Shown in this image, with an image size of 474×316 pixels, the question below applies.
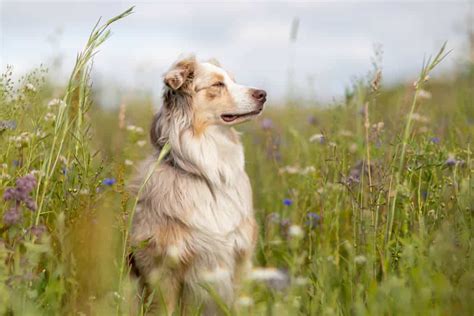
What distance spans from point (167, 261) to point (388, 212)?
48.9 inches

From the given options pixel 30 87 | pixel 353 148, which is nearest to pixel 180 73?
pixel 30 87

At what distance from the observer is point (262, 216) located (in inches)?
214

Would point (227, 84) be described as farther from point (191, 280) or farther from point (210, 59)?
point (191, 280)

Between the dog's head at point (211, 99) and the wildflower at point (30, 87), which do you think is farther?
the dog's head at point (211, 99)

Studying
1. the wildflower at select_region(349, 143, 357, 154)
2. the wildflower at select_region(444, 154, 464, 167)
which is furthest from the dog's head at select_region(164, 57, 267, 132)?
the wildflower at select_region(349, 143, 357, 154)

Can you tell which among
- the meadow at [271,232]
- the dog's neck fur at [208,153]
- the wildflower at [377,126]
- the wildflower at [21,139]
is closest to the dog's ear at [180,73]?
the dog's neck fur at [208,153]

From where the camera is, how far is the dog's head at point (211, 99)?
4355mm

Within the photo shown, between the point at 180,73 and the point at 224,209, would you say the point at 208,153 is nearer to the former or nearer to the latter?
the point at 224,209

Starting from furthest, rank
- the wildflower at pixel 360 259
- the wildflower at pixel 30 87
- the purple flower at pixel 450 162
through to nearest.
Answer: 1. the purple flower at pixel 450 162
2. the wildflower at pixel 30 87
3. the wildflower at pixel 360 259

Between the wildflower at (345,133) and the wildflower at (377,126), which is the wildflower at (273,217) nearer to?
the wildflower at (345,133)

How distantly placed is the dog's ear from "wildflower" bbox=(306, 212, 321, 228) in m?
1.21

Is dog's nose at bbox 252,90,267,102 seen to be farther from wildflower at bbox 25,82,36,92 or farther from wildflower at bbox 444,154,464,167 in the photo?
wildflower at bbox 25,82,36,92

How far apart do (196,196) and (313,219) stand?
1.05m

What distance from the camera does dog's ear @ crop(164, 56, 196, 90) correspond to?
14.0 feet
